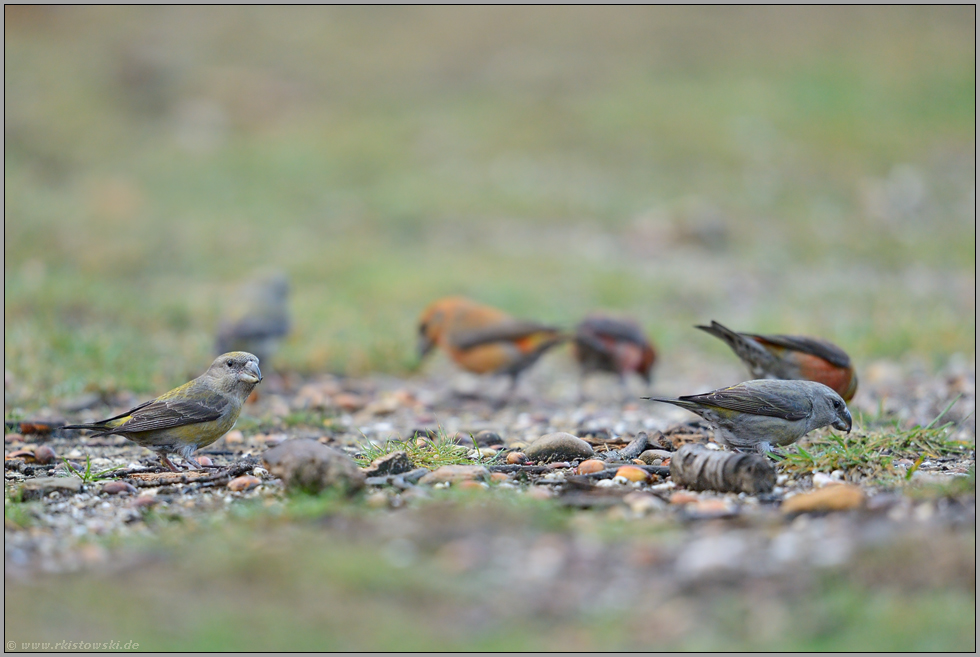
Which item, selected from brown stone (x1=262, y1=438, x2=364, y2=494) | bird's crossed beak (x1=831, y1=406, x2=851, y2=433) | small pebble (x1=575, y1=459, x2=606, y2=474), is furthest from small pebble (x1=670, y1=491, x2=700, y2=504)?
brown stone (x1=262, y1=438, x2=364, y2=494)

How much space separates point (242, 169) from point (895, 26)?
18.0 metres

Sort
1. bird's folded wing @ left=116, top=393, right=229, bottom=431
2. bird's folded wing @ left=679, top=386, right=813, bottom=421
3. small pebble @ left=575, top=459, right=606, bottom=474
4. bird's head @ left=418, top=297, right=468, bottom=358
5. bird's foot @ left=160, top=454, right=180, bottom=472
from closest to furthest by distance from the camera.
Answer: small pebble @ left=575, top=459, right=606, bottom=474
bird's folded wing @ left=679, top=386, right=813, bottom=421
bird's folded wing @ left=116, top=393, right=229, bottom=431
bird's foot @ left=160, top=454, right=180, bottom=472
bird's head @ left=418, top=297, right=468, bottom=358

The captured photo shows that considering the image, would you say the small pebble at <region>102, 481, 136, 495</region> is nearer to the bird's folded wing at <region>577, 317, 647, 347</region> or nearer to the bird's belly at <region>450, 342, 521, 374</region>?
the bird's belly at <region>450, 342, 521, 374</region>

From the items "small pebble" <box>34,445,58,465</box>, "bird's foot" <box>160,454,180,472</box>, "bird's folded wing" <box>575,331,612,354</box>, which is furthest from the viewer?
"bird's folded wing" <box>575,331,612,354</box>

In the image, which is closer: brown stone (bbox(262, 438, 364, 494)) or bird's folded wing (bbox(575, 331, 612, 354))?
brown stone (bbox(262, 438, 364, 494))

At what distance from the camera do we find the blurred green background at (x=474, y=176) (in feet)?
31.2

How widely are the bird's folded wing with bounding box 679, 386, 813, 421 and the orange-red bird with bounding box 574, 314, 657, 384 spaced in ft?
10.3

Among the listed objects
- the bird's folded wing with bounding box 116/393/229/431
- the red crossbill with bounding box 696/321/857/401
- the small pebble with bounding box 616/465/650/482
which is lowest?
the small pebble with bounding box 616/465/650/482

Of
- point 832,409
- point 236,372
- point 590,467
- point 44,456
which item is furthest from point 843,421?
point 44,456

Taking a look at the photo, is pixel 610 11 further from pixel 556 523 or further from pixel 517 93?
pixel 556 523

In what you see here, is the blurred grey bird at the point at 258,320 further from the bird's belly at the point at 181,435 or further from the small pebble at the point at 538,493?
the small pebble at the point at 538,493

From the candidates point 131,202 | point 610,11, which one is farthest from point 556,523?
point 610,11

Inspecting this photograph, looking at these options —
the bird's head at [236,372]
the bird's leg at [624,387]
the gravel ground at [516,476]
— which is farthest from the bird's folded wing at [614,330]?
the bird's head at [236,372]

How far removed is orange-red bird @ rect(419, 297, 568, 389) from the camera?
296 inches
